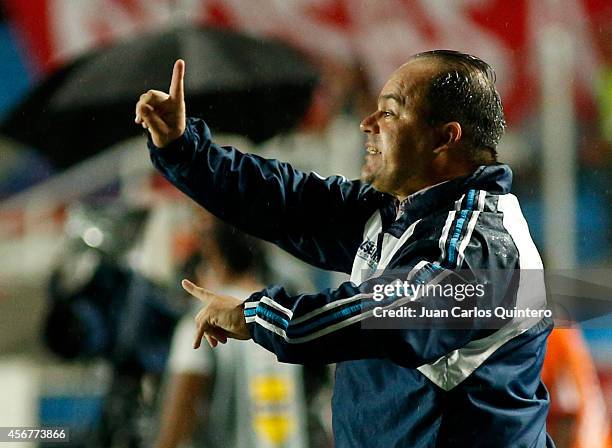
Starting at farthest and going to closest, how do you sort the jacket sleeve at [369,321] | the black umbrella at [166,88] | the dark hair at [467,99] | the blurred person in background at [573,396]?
the black umbrella at [166,88], the blurred person in background at [573,396], the dark hair at [467,99], the jacket sleeve at [369,321]

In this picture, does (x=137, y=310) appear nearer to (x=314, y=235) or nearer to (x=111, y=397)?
(x=111, y=397)

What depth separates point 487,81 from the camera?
880mm

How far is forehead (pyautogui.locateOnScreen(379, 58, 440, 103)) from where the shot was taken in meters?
0.88

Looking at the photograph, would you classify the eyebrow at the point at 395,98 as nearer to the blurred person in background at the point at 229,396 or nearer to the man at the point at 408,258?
the man at the point at 408,258

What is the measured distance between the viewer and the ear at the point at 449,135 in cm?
87

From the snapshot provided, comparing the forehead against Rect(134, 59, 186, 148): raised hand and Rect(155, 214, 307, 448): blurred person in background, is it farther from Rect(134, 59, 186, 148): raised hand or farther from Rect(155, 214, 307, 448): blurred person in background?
Rect(155, 214, 307, 448): blurred person in background

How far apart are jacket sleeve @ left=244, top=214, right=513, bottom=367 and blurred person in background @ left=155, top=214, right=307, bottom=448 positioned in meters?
0.72

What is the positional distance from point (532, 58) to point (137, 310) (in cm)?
70

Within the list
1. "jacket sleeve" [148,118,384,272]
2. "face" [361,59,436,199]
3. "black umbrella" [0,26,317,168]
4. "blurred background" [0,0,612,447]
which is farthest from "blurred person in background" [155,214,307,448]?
"face" [361,59,436,199]

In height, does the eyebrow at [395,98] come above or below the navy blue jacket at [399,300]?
above

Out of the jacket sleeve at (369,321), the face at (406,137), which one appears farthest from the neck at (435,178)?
the jacket sleeve at (369,321)

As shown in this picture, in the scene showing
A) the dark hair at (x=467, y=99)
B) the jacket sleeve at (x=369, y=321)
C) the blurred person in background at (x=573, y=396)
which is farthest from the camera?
the blurred person in background at (x=573, y=396)

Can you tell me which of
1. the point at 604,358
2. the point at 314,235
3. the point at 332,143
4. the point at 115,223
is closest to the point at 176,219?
the point at 115,223

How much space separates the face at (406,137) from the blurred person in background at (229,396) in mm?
630
